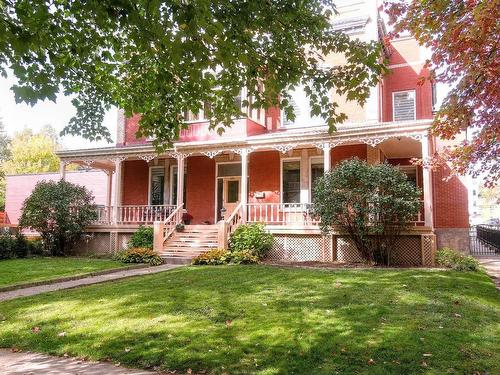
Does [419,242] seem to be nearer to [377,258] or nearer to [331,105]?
[377,258]

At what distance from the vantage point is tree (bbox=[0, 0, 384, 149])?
4.51 metres

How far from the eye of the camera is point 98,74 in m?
7.46

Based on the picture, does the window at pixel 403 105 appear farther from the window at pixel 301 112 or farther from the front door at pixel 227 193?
the front door at pixel 227 193

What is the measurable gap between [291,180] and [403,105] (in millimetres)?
6985

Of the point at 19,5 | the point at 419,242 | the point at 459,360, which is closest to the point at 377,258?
the point at 419,242

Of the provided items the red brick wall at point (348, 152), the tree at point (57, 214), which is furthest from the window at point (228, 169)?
the tree at point (57, 214)

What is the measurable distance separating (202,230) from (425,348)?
41.0ft

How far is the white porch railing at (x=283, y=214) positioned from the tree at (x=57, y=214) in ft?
23.1

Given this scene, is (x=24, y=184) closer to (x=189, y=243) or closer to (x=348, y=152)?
(x=189, y=243)

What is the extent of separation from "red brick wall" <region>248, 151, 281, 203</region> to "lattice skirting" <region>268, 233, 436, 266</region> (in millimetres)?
3030

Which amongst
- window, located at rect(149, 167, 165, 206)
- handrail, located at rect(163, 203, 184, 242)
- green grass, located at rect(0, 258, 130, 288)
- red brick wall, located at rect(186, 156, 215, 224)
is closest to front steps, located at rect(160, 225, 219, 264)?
handrail, located at rect(163, 203, 184, 242)

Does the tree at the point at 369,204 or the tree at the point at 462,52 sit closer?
the tree at the point at 462,52

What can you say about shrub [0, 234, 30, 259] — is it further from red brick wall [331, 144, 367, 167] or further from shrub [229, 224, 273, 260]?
red brick wall [331, 144, 367, 167]

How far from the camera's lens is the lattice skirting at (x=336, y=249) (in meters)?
13.8
